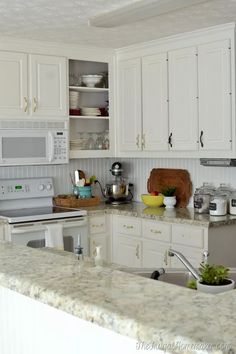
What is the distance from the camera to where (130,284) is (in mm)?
1273

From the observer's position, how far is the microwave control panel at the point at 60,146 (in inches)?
193

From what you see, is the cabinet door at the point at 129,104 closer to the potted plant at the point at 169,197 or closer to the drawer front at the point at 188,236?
the potted plant at the point at 169,197

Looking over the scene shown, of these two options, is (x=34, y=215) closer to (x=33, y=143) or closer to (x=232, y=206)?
(x=33, y=143)

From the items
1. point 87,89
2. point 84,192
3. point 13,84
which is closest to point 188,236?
point 84,192

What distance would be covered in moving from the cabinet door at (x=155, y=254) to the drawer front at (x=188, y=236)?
143mm

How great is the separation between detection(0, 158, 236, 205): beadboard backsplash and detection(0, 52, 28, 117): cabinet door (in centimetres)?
63

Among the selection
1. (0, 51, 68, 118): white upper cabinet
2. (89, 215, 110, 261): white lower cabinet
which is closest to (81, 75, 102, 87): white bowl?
(0, 51, 68, 118): white upper cabinet

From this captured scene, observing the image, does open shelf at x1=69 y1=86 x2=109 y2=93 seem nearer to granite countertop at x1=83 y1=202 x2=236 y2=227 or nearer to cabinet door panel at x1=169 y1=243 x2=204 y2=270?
granite countertop at x1=83 y1=202 x2=236 y2=227

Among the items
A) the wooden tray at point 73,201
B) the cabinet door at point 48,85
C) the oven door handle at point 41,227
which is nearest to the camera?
the oven door handle at point 41,227

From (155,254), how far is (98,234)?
620mm

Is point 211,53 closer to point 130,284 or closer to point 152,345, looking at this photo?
point 130,284

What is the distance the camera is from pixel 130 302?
1.13 m

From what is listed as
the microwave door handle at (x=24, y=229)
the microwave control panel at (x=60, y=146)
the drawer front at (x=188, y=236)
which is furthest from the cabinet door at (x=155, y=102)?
the microwave door handle at (x=24, y=229)

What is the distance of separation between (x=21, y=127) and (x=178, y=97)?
1.40m
